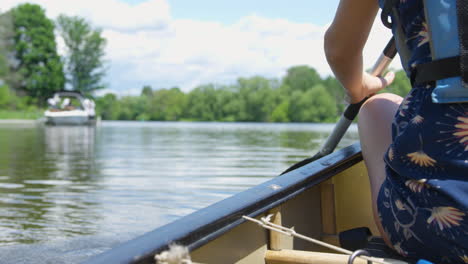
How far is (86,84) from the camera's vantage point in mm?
50375

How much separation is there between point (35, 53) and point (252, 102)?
32479 mm

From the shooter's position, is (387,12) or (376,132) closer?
(387,12)

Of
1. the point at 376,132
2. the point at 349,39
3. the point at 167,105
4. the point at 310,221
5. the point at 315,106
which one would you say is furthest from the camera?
the point at 167,105

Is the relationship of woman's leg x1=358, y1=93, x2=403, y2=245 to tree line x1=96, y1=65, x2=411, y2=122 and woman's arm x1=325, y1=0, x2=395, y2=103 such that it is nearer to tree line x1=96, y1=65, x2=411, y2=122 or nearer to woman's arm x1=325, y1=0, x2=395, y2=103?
woman's arm x1=325, y1=0, x2=395, y2=103

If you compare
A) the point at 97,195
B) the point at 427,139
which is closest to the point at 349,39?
the point at 427,139

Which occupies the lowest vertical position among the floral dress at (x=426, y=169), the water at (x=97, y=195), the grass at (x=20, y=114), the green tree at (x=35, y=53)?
the grass at (x=20, y=114)

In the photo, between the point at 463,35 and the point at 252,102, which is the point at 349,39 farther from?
the point at 252,102

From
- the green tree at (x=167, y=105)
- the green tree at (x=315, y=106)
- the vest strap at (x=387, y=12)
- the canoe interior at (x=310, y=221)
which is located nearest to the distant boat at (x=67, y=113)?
the canoe interior at (x=310, y=221)

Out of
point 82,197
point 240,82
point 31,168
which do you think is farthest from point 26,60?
point 82,197

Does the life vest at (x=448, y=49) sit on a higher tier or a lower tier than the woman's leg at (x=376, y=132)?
higher

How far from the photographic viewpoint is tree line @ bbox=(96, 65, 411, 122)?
66688mm

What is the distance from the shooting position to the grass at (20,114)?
40.4m

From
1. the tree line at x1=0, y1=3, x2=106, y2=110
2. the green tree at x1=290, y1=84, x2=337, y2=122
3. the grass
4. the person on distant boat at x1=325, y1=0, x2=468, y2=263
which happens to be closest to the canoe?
the person on distant boat at x1=325, y1=0, x2=468, y2=263

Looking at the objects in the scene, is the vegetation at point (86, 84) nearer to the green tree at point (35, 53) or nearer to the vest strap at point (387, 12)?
the green tree at point (35, 53)
